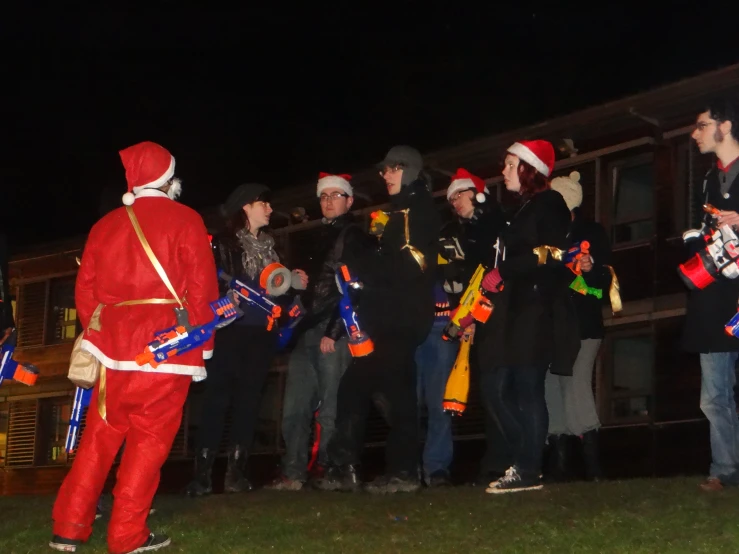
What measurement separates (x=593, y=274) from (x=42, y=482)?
19.8 m

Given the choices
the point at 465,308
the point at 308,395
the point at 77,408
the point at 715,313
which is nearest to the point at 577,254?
the point at 465,308

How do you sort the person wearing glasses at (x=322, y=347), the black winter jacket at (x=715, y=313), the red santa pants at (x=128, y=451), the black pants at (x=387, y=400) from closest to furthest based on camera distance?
the red santa pants at (x=128, y=451), the black winter jacket at (x=715, y=313), the black pants at (x=387, y=400), the person wearing glasses at (x=322, y=347)

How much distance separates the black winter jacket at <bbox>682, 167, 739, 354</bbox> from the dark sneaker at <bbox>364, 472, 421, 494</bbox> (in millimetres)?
2184

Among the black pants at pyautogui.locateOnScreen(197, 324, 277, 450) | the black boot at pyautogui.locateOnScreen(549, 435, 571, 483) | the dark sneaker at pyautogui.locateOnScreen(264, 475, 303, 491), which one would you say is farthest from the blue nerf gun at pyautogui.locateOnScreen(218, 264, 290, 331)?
the black boot at pyautogui.locateOnScreen(549, 435, 571, 483)

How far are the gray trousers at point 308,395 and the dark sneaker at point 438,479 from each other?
0.87 meters

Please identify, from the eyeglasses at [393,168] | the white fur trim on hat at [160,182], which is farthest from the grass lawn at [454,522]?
the eyeglasses at [393,168]

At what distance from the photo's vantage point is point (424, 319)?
8.21 meters

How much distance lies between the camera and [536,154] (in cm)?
787

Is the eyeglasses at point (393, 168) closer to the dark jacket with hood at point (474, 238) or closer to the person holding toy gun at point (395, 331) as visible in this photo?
the person holding toy gun at point (395, 331)

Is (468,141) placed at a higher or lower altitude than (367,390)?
higher

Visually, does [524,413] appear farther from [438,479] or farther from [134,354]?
[134,354]

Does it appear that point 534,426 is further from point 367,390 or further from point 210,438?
point 210,438

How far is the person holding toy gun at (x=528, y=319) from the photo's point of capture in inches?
297

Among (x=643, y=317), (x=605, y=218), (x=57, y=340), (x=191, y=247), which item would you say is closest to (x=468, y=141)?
(x=605, y=218)
